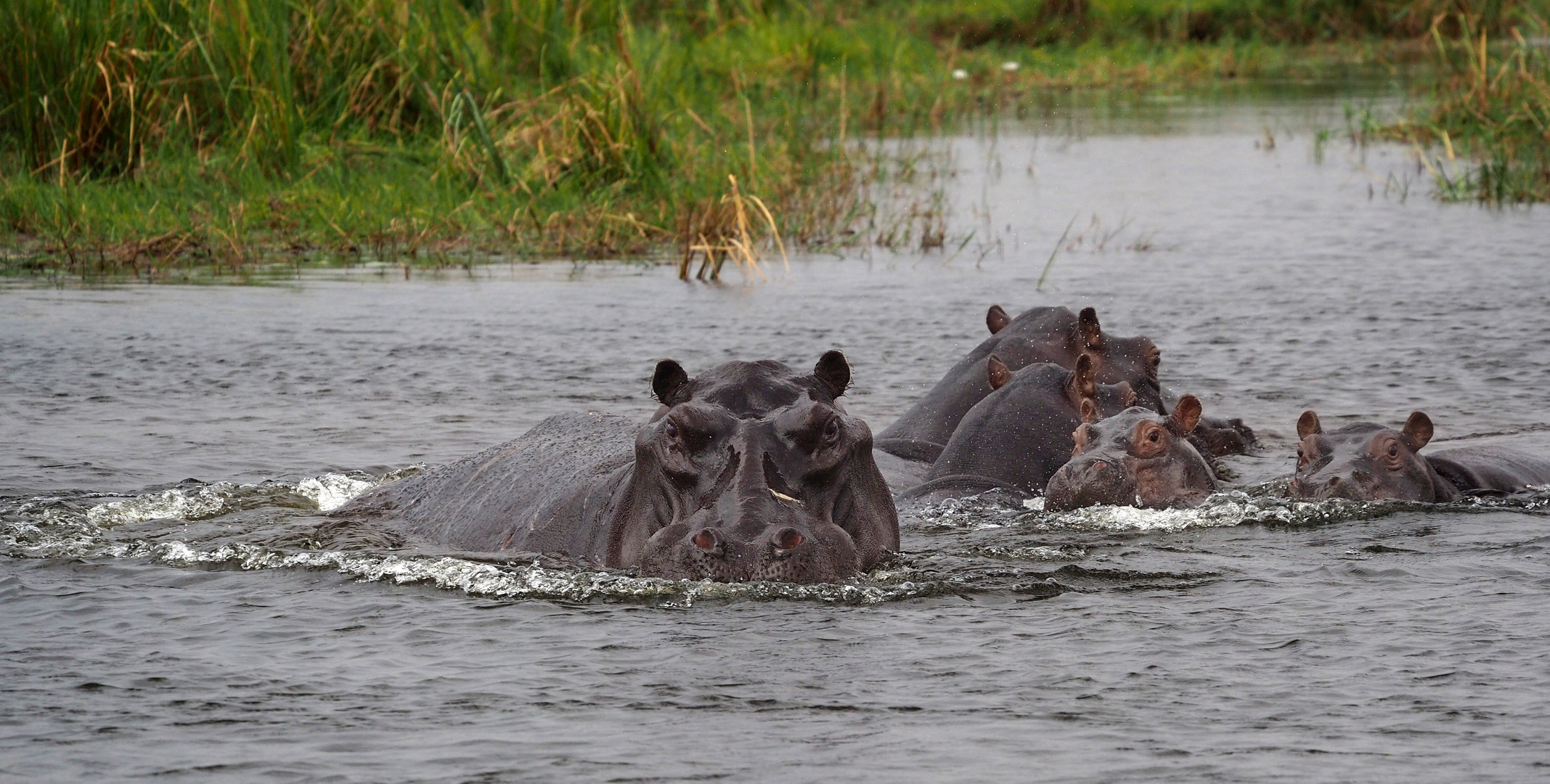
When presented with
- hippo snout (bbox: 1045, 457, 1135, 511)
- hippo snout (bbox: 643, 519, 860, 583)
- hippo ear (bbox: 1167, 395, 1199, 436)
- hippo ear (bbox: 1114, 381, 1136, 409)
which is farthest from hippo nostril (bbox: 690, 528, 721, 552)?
hippo ear (bbox: 1114, 381, 1136, 409)

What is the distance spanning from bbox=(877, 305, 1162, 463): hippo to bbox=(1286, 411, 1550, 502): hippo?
4.07 ft

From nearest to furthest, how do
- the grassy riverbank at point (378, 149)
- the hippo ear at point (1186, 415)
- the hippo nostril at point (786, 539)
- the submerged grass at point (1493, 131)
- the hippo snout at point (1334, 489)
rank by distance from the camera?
the hippo nostril at point (786, 539)
the hippo snout at point (1334, 489)
the hippo ear at point (1186, 415)
the grassy riverbank at point (378, 149)
the submerged grass at point (1493, 131)

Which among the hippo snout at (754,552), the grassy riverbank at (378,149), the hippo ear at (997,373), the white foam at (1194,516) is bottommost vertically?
the white foam at (1194,516)

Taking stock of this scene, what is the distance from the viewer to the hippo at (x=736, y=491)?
4820mm

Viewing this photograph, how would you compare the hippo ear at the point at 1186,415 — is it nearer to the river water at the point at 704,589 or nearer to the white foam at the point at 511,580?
the river water at the point at 704,589

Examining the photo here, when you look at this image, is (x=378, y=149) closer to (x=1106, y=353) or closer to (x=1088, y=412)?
(x=1106, y=353)

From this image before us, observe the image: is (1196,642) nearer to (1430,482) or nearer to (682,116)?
(1430,482)

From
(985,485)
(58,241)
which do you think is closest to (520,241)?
(58,241)

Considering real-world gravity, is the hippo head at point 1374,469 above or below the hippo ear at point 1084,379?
below

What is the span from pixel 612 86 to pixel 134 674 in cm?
946

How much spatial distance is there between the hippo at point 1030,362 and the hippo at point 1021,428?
33 centimetres

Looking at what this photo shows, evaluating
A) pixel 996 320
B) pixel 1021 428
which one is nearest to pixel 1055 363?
pixel 996 320

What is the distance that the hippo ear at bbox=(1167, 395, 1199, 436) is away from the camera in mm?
6879

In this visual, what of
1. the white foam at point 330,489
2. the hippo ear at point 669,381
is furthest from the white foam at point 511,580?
the white foam at point 330,489
